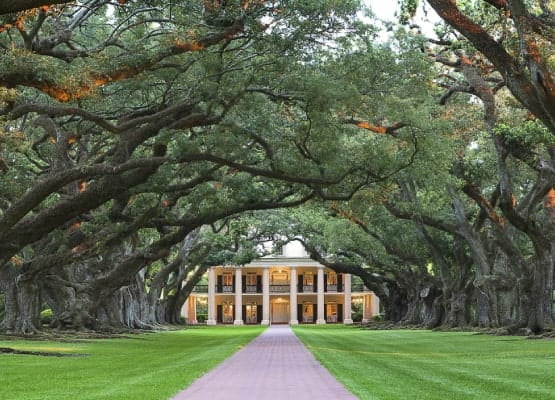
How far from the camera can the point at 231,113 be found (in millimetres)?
20766

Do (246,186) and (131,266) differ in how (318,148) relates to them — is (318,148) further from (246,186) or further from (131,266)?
(131,266)

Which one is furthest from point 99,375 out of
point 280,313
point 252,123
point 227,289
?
point 280,313

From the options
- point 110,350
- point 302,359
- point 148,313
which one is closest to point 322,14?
point 302,359

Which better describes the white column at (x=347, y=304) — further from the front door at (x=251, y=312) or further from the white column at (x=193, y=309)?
the white column at (x=193, y=309)

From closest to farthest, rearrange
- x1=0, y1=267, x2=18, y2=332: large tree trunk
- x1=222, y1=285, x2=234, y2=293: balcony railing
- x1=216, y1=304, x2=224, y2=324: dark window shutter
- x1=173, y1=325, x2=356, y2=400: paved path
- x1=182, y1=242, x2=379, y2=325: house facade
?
x1=173, y1=325, x2=356, y2=400: paved path
x1=0, y1=267, x2=18, y2=332: large tree trunk
x1=182, y1=242, x2=379, y2=325: house facade
x1=216, y1=304, x2=224, y2=324: dark window shutter
x1=222, y1=285, x2=234, y2=293: balcony railing

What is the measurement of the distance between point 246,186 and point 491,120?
771 centimetres

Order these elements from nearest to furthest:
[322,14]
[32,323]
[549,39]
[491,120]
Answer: [549,39], [322,14], [491,120], [32,323]

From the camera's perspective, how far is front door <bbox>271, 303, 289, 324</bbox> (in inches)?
3425

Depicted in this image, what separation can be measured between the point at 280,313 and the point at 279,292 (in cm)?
272

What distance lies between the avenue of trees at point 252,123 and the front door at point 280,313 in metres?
54.2

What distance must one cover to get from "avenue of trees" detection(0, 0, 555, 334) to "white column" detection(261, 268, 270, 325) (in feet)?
164

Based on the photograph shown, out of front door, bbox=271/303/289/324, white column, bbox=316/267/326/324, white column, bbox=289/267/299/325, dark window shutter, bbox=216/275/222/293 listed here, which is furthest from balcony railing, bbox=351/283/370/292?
dark window shutter, bbox=216/275/222/293

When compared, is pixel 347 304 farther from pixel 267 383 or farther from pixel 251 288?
pixel 267 383

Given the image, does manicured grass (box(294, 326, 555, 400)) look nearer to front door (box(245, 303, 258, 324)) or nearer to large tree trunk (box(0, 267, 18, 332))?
→ large tree trunk (box(0, 267, 18, 332))
